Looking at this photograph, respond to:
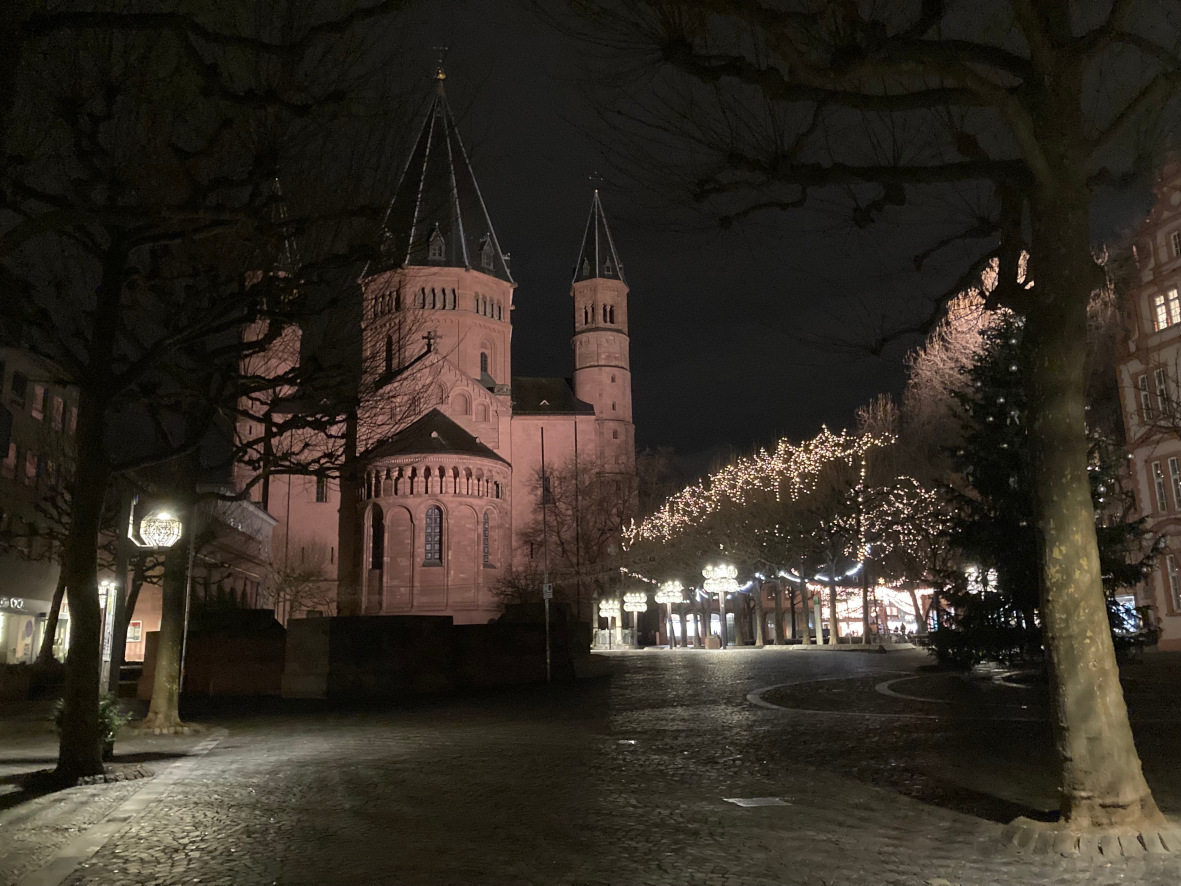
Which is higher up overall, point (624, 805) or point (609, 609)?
point (609, 609)

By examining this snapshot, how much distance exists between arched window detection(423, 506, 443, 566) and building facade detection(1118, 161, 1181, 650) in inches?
1599

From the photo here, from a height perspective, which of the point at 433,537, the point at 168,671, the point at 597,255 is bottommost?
the point at 168,671

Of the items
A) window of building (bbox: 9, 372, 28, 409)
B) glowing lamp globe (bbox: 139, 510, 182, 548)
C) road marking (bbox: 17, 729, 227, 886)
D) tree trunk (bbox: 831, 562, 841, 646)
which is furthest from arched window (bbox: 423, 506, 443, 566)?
road marking (bbox: 17, 729, 227, 886)

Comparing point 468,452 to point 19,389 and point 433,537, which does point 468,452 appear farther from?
point 19,389

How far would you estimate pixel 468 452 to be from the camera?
65.3 m

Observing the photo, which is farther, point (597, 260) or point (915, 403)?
point (597, 260)

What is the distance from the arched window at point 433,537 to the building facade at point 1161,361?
40.6 meters

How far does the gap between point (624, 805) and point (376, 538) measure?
59600 mm

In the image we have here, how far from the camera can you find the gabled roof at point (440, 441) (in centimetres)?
6370

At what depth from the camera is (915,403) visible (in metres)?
51.7

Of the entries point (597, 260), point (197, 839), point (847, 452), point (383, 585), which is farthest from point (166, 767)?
point (597, 260)

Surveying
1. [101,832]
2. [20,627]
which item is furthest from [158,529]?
[20,627]

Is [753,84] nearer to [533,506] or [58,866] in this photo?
[58,866]

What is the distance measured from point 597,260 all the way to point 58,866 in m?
81.5
